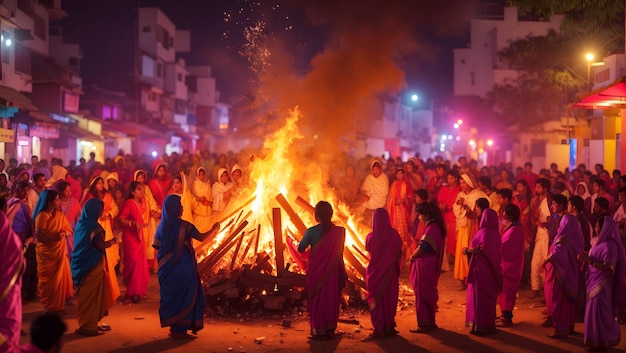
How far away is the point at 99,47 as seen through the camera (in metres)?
48.5

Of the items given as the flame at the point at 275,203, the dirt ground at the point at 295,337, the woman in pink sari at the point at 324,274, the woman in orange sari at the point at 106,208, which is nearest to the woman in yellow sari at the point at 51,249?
the dirt ground at the point at 295,337

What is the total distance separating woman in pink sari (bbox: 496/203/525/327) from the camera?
932 centimetres

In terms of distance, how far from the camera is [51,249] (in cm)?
948

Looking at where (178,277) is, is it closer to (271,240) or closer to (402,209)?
(271,240)

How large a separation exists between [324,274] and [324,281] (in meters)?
0.09


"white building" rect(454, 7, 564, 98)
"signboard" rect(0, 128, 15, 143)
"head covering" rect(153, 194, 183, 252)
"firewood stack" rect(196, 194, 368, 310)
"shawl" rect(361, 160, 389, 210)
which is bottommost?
"firewood stack" rect(196, 194, 368, 310)

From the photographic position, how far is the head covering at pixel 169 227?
8.48m

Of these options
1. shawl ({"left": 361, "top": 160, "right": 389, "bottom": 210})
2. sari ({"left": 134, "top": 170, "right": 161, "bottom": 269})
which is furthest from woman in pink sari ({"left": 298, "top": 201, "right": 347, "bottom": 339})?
shawl ({"left": 361, "top": 160, "right": 389, "bottom": 210})

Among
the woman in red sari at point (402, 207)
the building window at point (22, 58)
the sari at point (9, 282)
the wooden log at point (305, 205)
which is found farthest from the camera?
the building window at point (22, 58)

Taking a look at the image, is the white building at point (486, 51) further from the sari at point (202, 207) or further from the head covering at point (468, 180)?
the sari at point (202, 207)

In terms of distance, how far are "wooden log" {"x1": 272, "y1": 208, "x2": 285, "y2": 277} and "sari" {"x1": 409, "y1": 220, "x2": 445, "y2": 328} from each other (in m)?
2.13

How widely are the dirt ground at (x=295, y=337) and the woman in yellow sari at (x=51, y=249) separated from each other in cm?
37

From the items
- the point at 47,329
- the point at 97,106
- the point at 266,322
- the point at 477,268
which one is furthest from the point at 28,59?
the point at 47,329

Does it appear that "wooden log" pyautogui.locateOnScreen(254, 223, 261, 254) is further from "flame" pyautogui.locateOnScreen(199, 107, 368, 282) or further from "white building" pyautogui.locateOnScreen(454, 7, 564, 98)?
"white building" pyautogui.locateOnScreen(454, 7, 564, 98)
